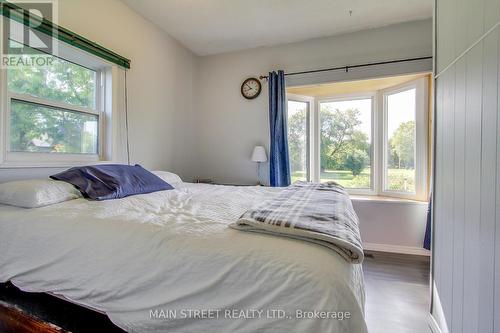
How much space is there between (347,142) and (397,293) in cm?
208

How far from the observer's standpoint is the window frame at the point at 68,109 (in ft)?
5.29

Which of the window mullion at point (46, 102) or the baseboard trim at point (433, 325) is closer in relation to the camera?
the baseboard trim at point (433, 325)

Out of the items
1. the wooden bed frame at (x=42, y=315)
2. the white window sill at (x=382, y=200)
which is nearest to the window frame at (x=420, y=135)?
the white window sill at (x=382, y=200)

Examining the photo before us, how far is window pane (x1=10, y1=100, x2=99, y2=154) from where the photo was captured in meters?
1.74

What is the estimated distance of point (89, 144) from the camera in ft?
7.52

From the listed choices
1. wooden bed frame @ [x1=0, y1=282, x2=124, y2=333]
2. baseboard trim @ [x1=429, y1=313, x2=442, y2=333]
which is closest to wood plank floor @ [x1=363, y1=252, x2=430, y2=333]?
baseboard trim @ [x1=429, y1=313, x2=442, y2=333]

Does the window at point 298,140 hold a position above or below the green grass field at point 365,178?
above

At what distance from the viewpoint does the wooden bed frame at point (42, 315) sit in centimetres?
93

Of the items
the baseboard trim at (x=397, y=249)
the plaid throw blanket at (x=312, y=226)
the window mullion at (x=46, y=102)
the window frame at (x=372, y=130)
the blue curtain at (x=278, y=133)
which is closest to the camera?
the plaid throw blanket at (x=312, y=226)

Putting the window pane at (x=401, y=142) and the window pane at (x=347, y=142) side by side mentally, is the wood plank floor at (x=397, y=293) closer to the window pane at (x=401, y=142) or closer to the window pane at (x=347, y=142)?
the window pane at (x=401, y=142)

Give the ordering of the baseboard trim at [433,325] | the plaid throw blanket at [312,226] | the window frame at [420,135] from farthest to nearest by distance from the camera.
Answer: the window frame at [420,135] → the baseboard trim at [433,325] → the plaid throw blanket at [312,226]

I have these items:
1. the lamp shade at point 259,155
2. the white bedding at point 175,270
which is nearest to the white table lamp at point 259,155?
the lamp shade at point 259,155

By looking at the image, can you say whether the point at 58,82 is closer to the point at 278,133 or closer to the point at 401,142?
the point at 278,133

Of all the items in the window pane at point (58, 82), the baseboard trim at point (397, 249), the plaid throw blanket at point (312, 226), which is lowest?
the baseboard trim at point (397, 249)
